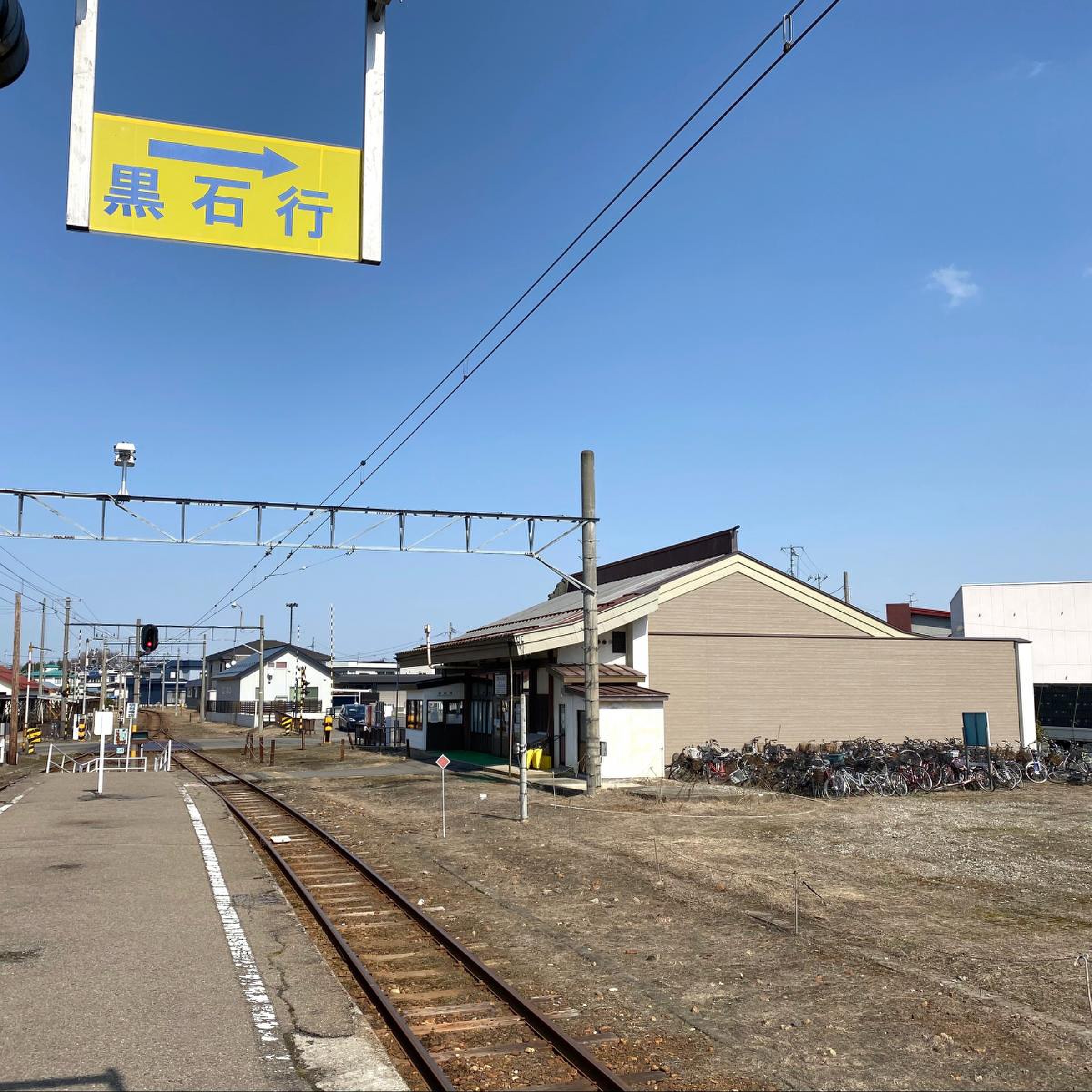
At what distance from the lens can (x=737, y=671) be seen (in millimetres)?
30312

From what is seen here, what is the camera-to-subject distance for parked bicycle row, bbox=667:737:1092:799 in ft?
78.7

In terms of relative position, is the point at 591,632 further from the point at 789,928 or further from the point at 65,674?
the point at 65,674

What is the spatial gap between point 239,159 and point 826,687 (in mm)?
27813

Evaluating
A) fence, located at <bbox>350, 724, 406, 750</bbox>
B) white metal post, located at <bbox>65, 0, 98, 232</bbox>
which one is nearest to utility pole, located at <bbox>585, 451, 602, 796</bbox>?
white metal post, located at <bbox>65, 0, 98, 232</bbox>

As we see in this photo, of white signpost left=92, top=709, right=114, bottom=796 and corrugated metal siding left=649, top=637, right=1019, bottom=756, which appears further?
corrugated metal siding left=649, top=637, right=1019, bottom=756

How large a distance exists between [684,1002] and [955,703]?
26619 millimetres

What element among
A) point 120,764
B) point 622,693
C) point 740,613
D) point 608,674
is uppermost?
point 740,613

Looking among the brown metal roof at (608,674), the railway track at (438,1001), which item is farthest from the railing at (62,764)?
the railway track at (438,1001)

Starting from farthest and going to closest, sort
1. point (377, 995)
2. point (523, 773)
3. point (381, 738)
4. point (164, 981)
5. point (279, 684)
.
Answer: point (279, 684) < point (381, 738) < point (523, 773) < point (164, 981) < point (377, 995)

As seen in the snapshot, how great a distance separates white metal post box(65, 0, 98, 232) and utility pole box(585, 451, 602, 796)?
18.7 m

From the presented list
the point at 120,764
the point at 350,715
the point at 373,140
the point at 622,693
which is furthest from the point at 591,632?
the point at 350,715

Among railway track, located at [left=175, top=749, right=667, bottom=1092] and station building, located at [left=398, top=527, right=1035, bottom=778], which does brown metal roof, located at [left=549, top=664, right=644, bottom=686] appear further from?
railway track, located at [left=175, top=749, right=667, bottom=1092]

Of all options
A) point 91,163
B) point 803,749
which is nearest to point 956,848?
point 803,749

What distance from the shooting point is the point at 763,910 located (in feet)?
39.8
